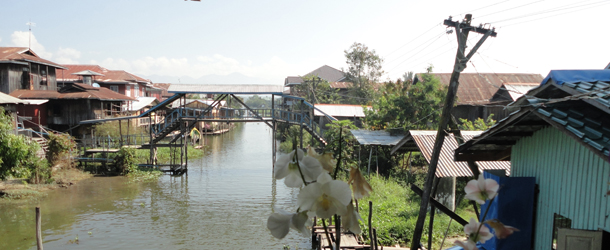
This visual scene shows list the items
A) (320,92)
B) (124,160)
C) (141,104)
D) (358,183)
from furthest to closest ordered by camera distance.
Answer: (141,104) < (320,92) < (124,160) < (358,183)

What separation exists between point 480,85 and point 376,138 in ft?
39.6

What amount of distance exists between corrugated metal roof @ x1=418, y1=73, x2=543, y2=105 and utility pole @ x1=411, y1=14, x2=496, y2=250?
16022 mm

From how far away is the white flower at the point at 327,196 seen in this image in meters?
0.95

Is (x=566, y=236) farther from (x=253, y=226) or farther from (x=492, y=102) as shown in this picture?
(x=492, y=102)

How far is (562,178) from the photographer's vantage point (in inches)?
165

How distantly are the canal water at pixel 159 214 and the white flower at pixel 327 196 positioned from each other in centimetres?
1088

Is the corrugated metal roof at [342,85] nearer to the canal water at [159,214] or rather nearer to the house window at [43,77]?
the canal water at [159,214]

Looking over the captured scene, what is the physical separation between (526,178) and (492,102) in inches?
681

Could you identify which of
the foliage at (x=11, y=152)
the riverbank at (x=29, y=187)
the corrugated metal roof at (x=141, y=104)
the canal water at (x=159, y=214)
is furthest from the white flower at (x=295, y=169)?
the corrugated metal roof at (x=141, y=104)

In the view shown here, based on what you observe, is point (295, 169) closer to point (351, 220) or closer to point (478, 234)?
point (351, 220)

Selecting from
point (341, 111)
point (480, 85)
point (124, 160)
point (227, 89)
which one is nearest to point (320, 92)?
point (341, 111)

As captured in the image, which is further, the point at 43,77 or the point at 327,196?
the point at 43,77

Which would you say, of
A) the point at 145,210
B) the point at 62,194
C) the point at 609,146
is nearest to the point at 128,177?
the point at 62,194

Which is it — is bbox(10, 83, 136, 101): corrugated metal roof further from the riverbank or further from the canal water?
the canal water
